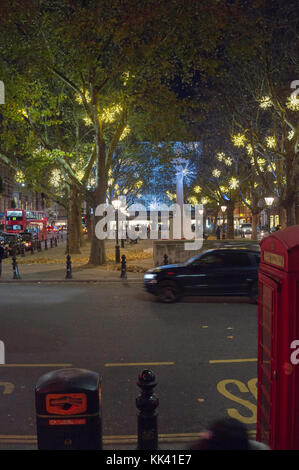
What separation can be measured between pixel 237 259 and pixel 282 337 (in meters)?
8.94

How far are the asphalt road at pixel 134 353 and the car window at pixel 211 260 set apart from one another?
1097 mm

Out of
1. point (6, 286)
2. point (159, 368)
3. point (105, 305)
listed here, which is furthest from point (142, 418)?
point (6, 286)

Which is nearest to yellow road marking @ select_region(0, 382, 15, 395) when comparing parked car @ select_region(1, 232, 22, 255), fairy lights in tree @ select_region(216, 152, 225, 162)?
parked car @ select_region(1, 232, 22, 255)

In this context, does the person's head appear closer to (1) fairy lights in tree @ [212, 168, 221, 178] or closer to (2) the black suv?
(2) the black suv

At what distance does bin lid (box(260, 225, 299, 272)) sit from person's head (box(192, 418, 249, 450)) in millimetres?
1260

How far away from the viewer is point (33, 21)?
17719 mm

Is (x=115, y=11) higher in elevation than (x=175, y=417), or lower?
higher

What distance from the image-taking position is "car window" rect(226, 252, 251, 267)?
475 inches

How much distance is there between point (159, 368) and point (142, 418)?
8.95ft

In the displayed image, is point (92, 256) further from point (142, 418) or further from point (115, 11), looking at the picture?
point (142, 418)

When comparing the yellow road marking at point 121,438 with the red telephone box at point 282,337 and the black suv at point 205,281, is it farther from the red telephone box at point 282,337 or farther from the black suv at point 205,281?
the black suv at point 205,281

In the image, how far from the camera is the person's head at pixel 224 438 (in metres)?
2.51

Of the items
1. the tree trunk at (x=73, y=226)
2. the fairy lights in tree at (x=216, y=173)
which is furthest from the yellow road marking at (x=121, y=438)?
the fairy lights in tree at (x=216, y=173)

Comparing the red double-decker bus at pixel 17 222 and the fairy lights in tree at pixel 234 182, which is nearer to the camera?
the fairy lights in tree at pixel 234 182
